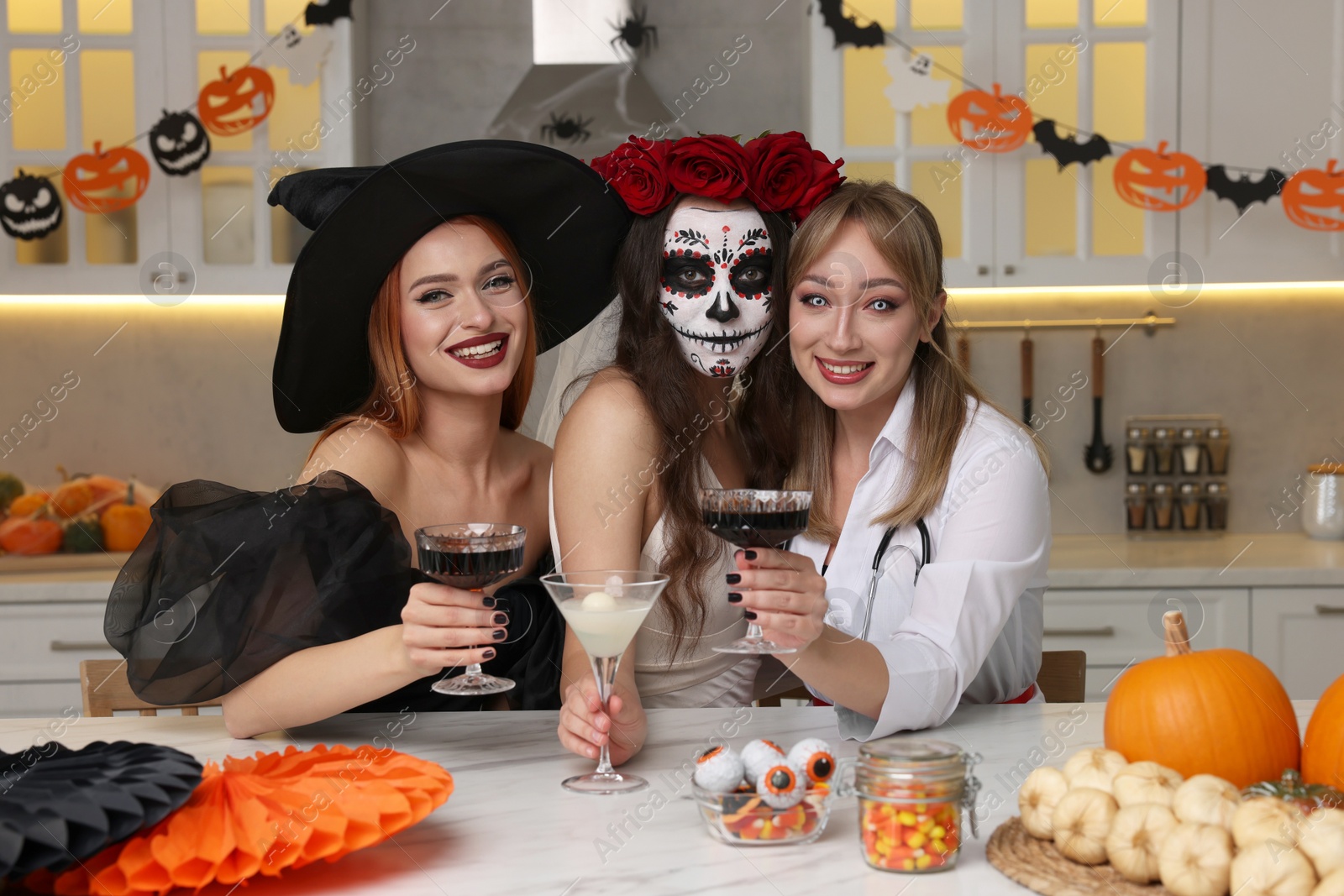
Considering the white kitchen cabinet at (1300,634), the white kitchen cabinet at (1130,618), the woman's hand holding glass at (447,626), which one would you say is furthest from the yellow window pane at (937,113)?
the woman's hand holding glass at (447,626)

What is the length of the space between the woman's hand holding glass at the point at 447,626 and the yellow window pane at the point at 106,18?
3033 millimetres

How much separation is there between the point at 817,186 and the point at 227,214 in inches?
95.2

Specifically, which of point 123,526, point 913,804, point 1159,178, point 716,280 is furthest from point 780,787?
point 123,526

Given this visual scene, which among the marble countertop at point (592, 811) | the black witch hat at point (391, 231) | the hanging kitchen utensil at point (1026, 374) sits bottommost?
the marble countertop at point (592, 811)

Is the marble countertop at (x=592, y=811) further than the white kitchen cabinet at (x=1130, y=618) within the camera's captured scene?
No

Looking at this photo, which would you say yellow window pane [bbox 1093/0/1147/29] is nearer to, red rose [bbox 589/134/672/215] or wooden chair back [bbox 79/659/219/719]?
red rose [bbox 589/134/672/215]

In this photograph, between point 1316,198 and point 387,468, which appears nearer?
point 387,468

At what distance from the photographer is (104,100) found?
363 cm

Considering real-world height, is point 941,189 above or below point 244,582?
A: above

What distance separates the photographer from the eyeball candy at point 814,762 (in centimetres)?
120

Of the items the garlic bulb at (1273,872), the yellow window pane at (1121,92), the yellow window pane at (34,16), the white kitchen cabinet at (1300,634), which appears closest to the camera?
the garlic bulb at (1273,872)

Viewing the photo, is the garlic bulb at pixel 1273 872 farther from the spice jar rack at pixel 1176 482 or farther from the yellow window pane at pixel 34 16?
the yellow window pane at pixel 34 16

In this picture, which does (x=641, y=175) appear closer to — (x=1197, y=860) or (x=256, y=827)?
(x=256, y=827)

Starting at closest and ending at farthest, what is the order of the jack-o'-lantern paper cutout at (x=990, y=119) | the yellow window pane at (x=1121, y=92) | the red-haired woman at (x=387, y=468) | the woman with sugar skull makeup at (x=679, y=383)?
the red-haired woman at (x=387, y=468) < the woman with sugar skull makeup at (x=679, y=383) < the jack-o'-lantern paper cutout at (x=990, y=119) < the yellow window pane at (x=1121, y=92)
